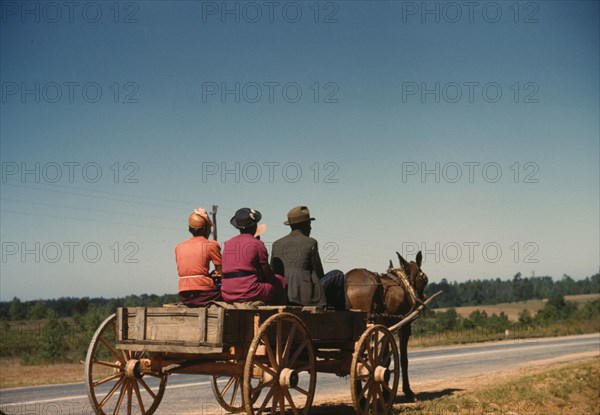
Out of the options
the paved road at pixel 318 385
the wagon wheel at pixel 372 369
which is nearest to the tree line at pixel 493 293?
the paved road at pixel 318 385

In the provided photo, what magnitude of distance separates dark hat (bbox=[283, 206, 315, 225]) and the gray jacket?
25cm

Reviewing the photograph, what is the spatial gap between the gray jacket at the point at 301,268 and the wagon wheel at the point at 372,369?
0.89 metres

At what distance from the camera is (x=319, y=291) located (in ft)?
28.6

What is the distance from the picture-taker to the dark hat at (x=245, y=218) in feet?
27.3

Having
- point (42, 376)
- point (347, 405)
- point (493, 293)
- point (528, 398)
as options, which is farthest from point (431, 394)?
point (493, 293)

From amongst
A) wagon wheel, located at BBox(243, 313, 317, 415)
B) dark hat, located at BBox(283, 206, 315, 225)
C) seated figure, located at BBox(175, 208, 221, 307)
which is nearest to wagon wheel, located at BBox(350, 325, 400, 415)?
wagon wheel, located at BBox(243, 313, 317, 415)

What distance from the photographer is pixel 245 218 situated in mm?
8328

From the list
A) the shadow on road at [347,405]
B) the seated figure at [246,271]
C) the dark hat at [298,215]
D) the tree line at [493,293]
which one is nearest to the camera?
the seated figure at [246,271]

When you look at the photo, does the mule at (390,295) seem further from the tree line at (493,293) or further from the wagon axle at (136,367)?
the tree line at (493,293)

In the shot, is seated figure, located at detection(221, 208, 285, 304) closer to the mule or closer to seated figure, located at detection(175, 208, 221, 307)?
seated figure, located at detection(175, 208, 221, 307)

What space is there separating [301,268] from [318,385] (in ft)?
24.3

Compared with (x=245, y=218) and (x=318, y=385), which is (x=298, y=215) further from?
(x=318, y=385)

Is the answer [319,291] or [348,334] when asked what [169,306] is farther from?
[348,334]

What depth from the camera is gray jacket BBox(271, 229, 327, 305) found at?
865cm
